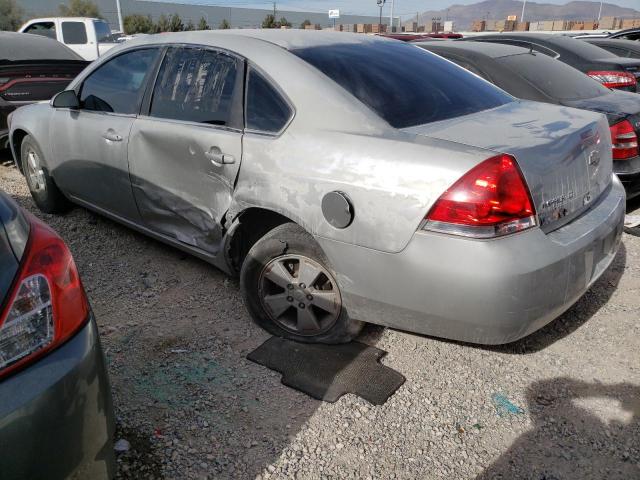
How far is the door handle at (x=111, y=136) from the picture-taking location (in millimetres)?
3453

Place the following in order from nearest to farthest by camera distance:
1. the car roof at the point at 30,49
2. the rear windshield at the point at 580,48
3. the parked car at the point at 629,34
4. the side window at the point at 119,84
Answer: the side window at the point at 119,84
the rear windshield at the point at 580,48
the car roof at the point at 30,49
the parked car at the point at 629,34

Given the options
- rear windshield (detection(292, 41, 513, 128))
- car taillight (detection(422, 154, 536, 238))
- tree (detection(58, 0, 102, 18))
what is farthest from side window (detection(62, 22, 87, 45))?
tree (detection(58, 0, 102, 18))

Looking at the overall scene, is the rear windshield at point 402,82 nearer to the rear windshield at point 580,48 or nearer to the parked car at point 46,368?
the parked car at point 46,368

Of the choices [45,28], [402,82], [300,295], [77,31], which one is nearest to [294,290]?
[300,295]

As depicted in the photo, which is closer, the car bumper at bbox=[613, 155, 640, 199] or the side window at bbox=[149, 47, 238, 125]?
the side window at bbox=[149, 47, 238, 125]

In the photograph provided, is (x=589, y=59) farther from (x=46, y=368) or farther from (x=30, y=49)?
(x=30, y=49)

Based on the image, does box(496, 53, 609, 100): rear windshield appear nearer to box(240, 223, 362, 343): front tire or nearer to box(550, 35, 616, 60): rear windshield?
box(550, 35, 616, 60): rear windshield

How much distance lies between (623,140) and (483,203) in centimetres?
267

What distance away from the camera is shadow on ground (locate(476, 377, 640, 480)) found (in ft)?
6.78

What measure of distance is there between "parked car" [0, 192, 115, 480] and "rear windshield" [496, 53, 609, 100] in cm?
427

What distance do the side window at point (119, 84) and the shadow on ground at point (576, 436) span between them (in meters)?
2.87

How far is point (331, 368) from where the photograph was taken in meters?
2.65

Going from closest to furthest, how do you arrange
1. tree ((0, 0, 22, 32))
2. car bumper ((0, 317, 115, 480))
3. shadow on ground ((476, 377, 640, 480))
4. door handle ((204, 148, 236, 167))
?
car bumper ((0, 317, 115, 480)) < shadow on ground ((476, 377, 640, 480)) < door handle ((204, 148, 236, 167)) < tree ((0, 0, 22, 32))

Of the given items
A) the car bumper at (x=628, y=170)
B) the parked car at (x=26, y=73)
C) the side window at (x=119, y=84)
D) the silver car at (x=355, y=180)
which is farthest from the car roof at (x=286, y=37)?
the parked car at (x=26, y=73)
